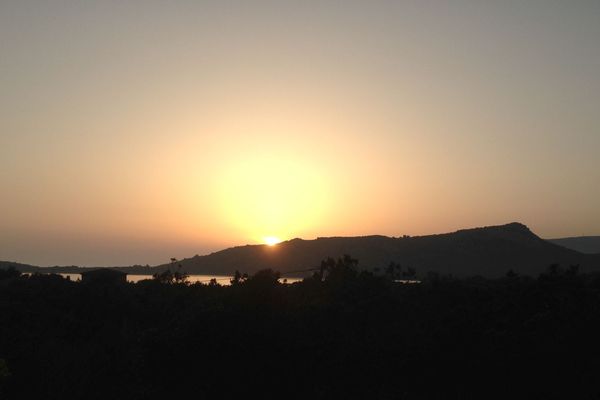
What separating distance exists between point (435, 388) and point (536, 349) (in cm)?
773

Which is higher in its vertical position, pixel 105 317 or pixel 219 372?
pixel 105 317

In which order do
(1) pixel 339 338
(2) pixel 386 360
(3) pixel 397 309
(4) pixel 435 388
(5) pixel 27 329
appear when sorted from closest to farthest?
(4) pixel 435 388
(2) pixel 386 360
(1) pixel 339 338
(5) pixel 27 329
(3) pixel 397 309

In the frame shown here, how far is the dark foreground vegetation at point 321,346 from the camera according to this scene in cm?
3741

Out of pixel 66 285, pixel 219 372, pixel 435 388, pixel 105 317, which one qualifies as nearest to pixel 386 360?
pixel 435 388

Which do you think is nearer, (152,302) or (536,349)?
(536,349)

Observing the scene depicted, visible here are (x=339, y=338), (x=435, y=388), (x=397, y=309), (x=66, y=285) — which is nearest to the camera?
(x=435, y=388)

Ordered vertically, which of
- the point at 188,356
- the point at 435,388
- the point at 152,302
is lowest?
the point at 435,388

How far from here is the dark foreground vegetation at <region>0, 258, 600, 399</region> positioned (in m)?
37.4

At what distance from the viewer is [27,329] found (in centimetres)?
4925

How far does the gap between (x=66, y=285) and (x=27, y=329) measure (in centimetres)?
2020

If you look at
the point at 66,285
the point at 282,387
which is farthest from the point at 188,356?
the point at 66,285

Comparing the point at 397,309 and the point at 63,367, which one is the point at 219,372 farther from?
the point at 397,309

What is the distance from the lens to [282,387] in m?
39.4

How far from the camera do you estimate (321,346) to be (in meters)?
44.3
